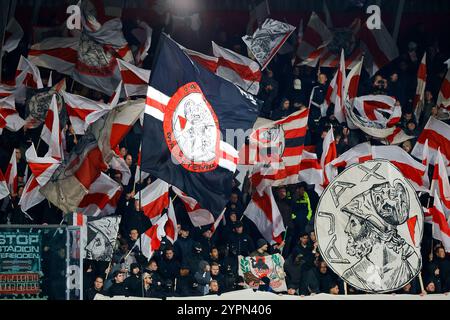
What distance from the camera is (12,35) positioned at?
21.7 metres

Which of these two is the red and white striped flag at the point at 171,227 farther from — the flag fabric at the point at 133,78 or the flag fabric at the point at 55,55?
the flag fabric at the point at 55,55

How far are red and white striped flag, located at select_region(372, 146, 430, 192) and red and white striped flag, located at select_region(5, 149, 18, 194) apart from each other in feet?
18.7

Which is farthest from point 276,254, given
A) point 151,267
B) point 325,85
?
point 325,85

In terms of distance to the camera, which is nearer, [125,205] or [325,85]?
[125,205]

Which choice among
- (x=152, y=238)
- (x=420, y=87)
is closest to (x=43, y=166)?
(x=152, y=238)

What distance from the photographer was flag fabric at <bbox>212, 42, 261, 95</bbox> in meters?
21.1

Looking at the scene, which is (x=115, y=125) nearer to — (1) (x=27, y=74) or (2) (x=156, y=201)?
(2) (x=156, y=201)

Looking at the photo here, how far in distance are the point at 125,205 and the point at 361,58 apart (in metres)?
4.87

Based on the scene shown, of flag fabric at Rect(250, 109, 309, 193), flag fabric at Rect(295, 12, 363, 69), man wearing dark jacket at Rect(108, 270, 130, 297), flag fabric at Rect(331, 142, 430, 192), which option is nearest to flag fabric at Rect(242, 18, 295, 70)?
flag fabric at Rect(295, 12, 363, 69)

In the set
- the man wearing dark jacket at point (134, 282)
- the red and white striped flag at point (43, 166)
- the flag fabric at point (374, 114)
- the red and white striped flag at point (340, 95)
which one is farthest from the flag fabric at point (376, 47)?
the red and white striped flag at point (43, 166)

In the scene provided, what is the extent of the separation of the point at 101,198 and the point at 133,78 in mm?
1999

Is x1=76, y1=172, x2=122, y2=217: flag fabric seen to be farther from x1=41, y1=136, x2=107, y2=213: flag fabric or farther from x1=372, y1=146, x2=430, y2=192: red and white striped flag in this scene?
x1=372, y1=146, x2=430, y2=192: red and white striped flag

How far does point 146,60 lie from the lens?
21328 millimetres

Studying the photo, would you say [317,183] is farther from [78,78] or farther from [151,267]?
[78,78]
